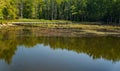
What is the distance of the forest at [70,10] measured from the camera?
374ft

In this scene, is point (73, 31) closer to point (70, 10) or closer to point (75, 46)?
point (75, 46)

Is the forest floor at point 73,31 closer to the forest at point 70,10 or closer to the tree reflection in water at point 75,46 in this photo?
the tree reflection in water at point 75,46

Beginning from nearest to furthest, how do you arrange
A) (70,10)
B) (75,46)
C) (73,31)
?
(75,46), (73,31), (70,10)

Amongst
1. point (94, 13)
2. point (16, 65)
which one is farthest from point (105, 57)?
point (94, 13)

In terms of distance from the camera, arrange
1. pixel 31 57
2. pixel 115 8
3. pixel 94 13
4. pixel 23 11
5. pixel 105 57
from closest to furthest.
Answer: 1. pixel 31 57
2. pixel 105 57
3. pixel 115 8
4. pixel 94 13
5. pixel 23 11

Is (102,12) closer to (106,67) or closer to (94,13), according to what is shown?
(94,13)

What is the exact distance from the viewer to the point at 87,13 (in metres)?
125

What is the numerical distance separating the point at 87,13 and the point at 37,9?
89.2 feet

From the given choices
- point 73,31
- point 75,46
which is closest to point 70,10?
point 73,31

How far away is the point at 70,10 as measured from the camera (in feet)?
443

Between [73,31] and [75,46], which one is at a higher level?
[73,31]

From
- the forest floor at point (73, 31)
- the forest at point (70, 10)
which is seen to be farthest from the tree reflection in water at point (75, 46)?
the forest at point (70, 10)

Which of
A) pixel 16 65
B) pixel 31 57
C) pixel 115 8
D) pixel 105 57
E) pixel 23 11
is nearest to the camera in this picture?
pixel 16 65

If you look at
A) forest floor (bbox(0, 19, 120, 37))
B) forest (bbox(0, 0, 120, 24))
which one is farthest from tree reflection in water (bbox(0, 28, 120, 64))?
forest (bbox(0, 0, 120, 24))
